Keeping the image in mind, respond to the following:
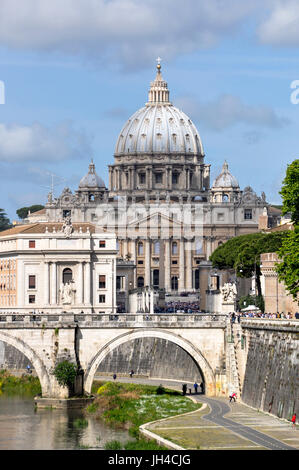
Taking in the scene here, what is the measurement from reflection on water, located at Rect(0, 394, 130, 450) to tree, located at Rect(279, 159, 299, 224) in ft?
43.2

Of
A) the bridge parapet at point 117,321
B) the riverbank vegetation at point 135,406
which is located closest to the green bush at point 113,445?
the riverbank vegetation at point 135,406

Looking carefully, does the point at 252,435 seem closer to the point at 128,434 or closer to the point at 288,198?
the point at 128,434

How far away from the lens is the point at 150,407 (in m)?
73.5

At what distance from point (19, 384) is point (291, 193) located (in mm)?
25083

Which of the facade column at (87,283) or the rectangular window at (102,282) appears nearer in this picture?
the facade column at (87,283)

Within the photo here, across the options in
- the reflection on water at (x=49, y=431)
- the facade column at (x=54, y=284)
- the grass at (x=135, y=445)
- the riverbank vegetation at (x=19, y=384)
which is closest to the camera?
the grass at (x=135, y=445)

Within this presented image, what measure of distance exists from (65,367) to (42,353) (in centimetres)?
173

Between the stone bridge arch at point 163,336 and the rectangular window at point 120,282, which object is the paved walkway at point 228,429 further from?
the rectangular window at point 120,282

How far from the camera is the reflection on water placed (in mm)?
65625

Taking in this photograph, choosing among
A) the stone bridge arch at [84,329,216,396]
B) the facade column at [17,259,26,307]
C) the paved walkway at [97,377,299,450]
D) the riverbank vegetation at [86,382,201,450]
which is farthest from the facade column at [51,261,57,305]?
the paved walkway at [97,377,299,450]

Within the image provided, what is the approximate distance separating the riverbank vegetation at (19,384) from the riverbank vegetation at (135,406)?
5888mm

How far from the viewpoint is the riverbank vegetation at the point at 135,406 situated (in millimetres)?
70062

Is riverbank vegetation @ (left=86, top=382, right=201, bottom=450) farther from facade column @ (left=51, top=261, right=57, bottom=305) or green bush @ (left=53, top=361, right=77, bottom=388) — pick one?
facade column @ (left=51, top=261, right=57, bottom=305)
